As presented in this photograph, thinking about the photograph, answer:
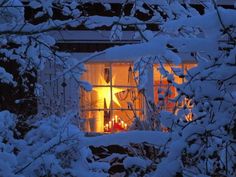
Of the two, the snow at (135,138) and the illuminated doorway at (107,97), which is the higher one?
the snow at (135,138)

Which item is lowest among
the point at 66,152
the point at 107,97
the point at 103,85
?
the point at 107,97

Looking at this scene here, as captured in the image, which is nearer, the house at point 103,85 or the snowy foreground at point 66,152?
the snowy foreground at point 66,152

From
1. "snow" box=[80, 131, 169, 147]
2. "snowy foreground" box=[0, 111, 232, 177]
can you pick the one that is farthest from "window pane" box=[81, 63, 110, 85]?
"snow" box=[80, 131, 169, 147]

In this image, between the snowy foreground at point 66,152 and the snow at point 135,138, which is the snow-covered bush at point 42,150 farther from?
the snow at point 135,138

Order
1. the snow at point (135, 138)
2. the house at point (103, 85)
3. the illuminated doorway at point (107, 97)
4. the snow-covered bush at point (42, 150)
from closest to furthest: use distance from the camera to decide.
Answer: the snow at point (135, 138), the snow-covered bush at point (42, 150), the house at point (103, 85), the illuminated doorway at point (107, 97)

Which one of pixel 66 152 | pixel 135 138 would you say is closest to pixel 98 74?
pixel 66 152

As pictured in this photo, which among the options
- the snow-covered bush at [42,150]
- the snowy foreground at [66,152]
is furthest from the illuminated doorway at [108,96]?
the snow-covered bush at [42,150]

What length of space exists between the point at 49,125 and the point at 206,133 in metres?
2.47

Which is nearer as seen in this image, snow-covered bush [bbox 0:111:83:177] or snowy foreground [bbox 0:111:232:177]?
snowy foreground [bbox 0:111:232:177]

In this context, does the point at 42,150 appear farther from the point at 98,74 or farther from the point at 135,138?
the point at 98,74

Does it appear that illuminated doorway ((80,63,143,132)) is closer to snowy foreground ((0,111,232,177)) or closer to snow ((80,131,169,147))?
snowy foreground ((0,111,232,177))

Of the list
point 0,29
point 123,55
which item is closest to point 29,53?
point 0,29

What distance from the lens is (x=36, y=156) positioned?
4.03 metres

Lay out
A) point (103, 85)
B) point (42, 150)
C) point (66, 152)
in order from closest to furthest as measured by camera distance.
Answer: point (42, 150)
point (66, 152)
point (103, 85)
